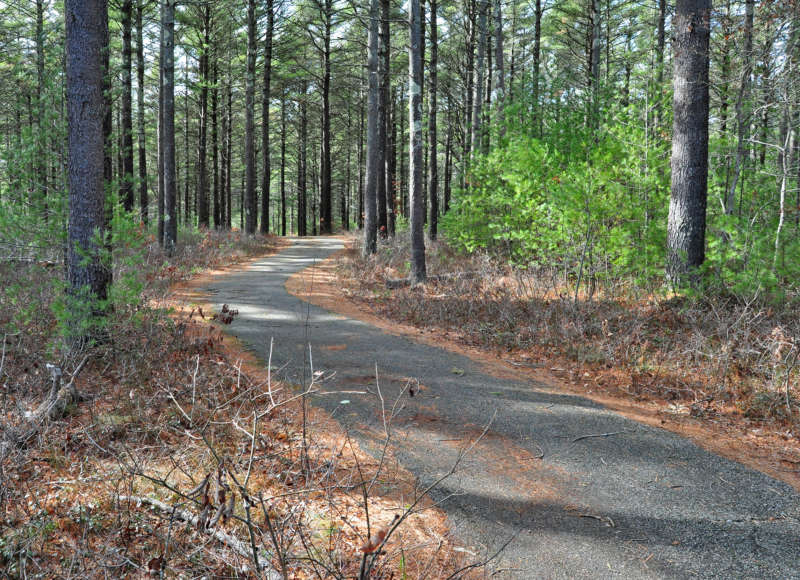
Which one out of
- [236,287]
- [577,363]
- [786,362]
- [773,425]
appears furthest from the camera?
[236,287]

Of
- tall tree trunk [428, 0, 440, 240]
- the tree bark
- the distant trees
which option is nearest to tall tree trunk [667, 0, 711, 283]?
the distant trees

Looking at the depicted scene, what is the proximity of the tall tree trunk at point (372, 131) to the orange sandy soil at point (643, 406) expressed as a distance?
812 cm

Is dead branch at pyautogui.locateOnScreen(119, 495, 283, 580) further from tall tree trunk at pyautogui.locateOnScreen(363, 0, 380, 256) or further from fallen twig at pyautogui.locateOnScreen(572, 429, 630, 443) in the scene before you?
tall tree trunk at pyautogui.locateOnScreen(363, 0, 380, 256)

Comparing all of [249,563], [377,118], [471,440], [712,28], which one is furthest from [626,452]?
[377,118]

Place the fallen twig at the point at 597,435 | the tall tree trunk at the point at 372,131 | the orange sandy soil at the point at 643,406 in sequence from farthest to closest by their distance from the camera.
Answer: the tall tree trunk at the point at 372,131 < the fallen twig at the point at 597,435 < the orange sandy soil at the point at 643,406

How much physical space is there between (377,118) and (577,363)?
1249 centimetres

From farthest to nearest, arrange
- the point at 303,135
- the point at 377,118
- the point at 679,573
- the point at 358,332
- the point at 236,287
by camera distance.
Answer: the point at 303,135
the point at 377,118
the point at 236,287
the point at 358,332
the point at 679,573

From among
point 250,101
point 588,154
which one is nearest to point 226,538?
point 588,154

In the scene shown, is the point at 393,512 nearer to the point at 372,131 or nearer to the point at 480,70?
the point at 372,131

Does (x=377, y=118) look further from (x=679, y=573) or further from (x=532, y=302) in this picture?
(x=679, y=573)

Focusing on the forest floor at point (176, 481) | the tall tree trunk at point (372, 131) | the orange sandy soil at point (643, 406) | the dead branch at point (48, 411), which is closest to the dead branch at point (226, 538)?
the forest floor at point (176, 481)

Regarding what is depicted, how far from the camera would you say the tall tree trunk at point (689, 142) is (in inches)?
337

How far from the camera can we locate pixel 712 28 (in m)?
8.73

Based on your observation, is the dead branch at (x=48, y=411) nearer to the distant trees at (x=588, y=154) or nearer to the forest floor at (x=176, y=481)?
the forest floor at (x=176, y=481)
